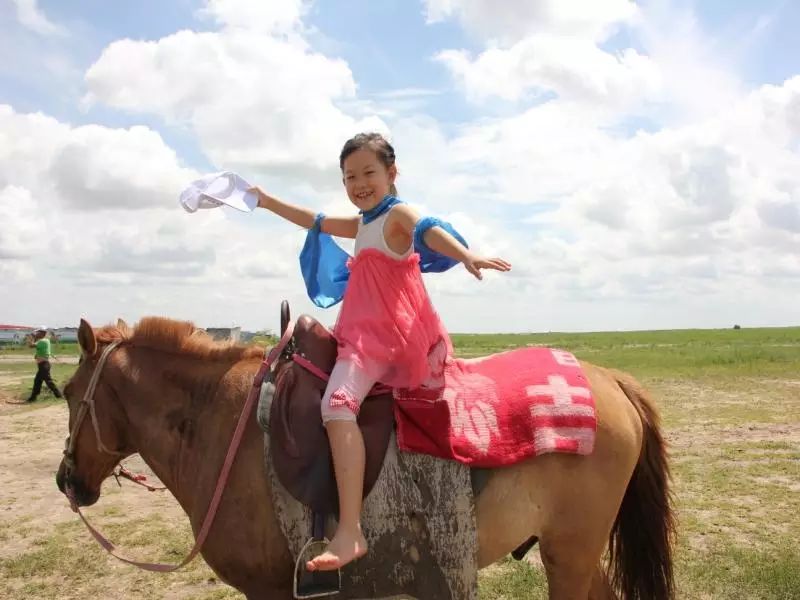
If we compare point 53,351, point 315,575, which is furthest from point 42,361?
point 53,351

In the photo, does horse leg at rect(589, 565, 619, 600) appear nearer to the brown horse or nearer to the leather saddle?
the brown horse

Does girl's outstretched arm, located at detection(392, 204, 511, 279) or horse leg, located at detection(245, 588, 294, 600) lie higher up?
girl's outstretched arm, located at detection(392, 204, 511, 279)

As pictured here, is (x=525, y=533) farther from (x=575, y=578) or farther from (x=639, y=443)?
(x=639, y=443)

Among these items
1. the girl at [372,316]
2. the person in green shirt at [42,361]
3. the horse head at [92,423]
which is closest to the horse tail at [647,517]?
the girl at [372,316]

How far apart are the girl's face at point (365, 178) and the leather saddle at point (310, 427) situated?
719mm

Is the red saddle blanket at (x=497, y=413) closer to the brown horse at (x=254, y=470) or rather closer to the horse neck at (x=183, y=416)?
the brown horse at (x=254, y=470)

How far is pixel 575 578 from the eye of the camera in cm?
328

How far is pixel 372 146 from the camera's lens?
3266 mm

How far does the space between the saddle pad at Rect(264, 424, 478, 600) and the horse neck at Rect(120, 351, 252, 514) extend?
353 millimetres

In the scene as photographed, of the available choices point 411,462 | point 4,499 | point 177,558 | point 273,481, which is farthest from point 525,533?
point 4,499

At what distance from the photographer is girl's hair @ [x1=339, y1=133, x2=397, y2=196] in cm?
327

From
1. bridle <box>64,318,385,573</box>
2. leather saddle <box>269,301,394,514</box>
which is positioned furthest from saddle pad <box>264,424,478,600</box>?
bridle <box>64,318,385,573</box>

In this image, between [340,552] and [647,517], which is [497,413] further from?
[647,517]

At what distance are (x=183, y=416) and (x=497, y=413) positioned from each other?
1703mm
